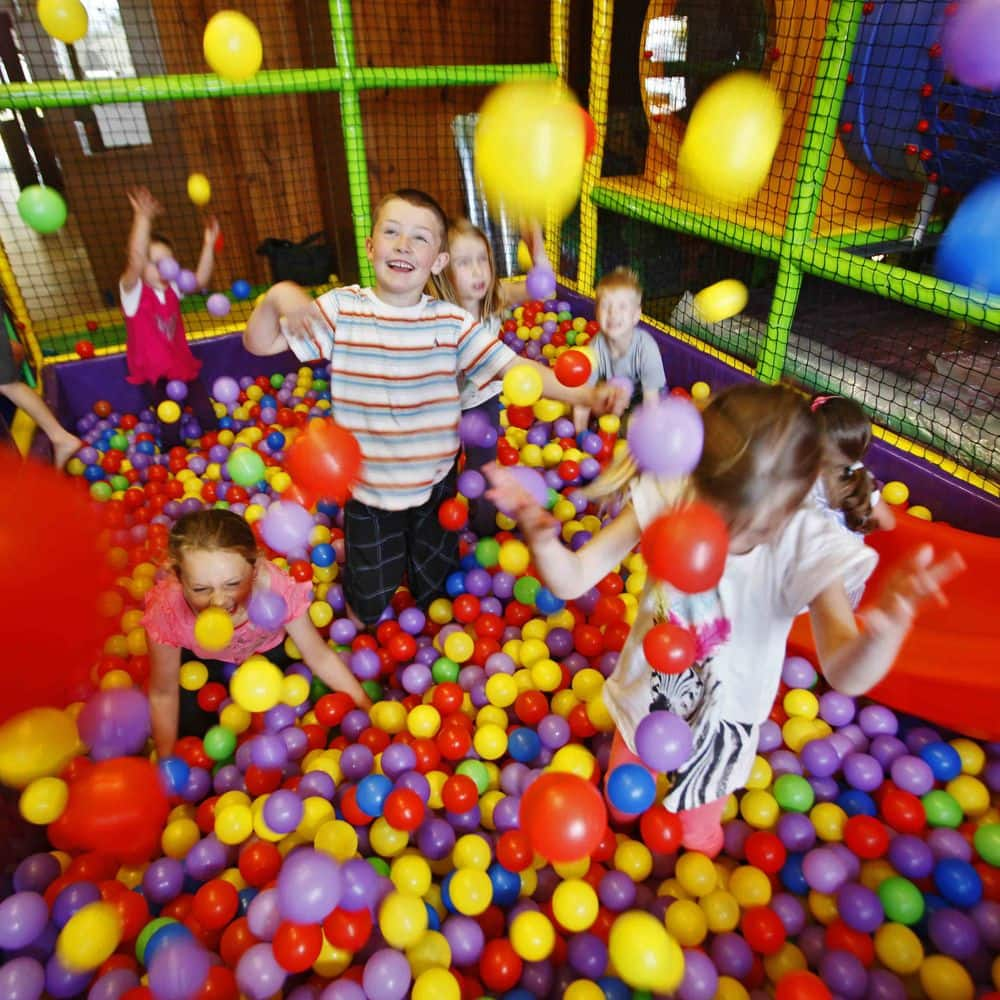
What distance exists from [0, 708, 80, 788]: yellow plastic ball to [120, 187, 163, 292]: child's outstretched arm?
4.45 ft

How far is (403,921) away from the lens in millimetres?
1100

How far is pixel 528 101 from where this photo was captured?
1606 millimetres

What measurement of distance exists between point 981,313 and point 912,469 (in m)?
0.40

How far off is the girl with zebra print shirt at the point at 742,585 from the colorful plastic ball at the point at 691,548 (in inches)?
1.2

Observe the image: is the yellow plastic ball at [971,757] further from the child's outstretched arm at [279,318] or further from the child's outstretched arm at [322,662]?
the child's outstretched arm at [279,318]

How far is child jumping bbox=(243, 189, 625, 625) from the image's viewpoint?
1.40 m

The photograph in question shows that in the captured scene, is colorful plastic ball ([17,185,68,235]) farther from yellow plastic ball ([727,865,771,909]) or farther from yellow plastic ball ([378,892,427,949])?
yellow plastic ball ([727,865,771,909])

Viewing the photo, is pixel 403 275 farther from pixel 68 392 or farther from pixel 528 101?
pixel 68 392

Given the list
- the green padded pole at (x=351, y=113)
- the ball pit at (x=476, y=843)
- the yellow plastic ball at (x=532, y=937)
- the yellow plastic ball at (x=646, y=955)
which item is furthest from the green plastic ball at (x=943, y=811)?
the green padded pole at (x=351, y=113)

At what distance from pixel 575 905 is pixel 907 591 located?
26.4 inches

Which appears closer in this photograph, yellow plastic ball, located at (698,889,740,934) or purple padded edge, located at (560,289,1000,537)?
yellow plastic ball, located at (698,889,740,934)

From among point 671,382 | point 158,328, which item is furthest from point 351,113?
point 671,382

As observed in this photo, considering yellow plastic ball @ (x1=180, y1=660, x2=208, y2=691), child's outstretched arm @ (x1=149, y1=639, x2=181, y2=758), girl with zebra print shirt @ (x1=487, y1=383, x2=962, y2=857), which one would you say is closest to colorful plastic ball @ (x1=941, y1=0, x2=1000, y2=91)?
girl with zebra print shirt @ (x1=487, y1=383, x2=962, y2=857)

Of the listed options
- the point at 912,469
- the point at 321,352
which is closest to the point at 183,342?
the point at 321,352
